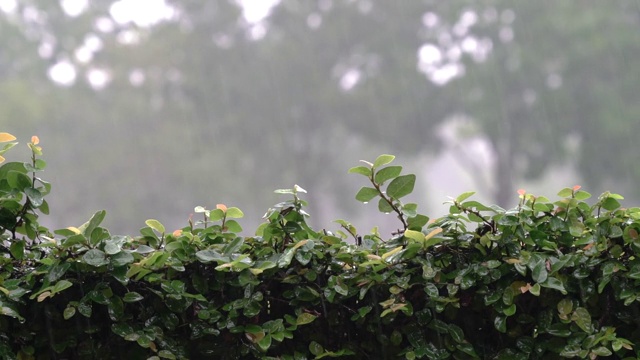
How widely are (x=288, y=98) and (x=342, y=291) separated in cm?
2693

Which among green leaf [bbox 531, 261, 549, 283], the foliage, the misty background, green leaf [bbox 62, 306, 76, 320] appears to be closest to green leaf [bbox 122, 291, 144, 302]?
the foliage

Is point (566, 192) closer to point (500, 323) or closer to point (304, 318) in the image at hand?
point (500, 323)

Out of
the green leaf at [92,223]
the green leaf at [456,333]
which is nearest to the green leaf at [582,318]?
the green leaf at [456,333]

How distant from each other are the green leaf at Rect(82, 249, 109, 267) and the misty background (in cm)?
2355

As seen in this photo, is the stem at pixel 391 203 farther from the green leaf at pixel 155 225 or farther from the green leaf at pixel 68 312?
the green leaf at pixel 68 312

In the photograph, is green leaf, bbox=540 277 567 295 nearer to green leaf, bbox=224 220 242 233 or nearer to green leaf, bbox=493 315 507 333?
green leaf, bbox=493 315 507 333

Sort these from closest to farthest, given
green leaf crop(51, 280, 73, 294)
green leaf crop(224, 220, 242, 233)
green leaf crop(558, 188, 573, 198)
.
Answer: green leaf crop(51, 280, 73, 294)
green leaf crop(558, 188, 573, 198)
green leaf crop(224, 220, 242, 233)

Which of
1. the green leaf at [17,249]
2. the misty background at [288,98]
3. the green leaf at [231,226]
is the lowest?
the green leaf at [17,249]

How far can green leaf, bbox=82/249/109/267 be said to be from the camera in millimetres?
1558

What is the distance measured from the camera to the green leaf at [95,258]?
1558mm

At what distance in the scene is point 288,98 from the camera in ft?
92.7

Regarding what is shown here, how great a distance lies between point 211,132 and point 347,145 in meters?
5.32

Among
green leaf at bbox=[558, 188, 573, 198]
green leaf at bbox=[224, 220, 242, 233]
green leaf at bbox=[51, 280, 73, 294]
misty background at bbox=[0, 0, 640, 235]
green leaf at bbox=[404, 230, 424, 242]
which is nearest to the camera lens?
green leaf at bbox=[51, 280, 73, 294]

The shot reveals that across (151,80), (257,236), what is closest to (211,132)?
(151,80)
